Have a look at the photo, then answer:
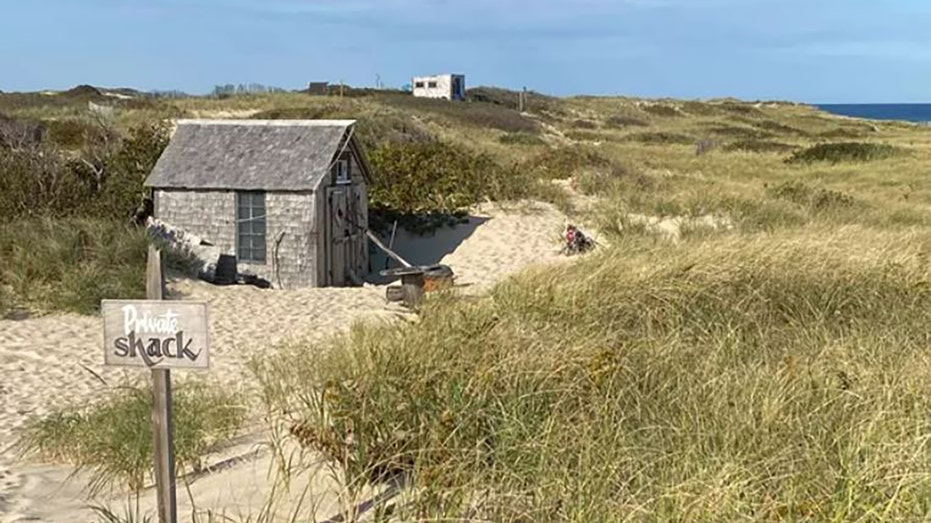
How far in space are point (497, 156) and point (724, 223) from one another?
11.7m

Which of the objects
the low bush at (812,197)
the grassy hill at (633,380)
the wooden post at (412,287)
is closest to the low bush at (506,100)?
the low bush at (812,197)

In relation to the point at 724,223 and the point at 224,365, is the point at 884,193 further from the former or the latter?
the point at 224,365

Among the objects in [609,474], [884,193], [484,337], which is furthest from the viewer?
[884,193]

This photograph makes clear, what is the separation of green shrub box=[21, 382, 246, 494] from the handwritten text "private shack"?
54.9 inches

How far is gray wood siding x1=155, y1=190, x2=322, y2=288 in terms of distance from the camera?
1481cm

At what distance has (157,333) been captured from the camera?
4.00m

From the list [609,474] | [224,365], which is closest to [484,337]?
[609,474]

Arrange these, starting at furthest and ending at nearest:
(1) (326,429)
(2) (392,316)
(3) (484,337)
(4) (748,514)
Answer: (2) (392,316) < (3) (484,337) < (1) (326,429) < (4) (748,514)

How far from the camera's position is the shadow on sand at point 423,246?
1773cm

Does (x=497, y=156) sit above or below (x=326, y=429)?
above

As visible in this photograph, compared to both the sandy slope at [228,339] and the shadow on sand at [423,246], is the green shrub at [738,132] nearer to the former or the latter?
the sandy slope at [228,339]

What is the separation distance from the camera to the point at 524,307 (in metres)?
7.72

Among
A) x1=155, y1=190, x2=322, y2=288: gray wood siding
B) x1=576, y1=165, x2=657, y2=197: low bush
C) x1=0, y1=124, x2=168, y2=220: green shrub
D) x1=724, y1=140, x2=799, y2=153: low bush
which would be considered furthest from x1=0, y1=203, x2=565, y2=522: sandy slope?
x1=724, y1=140, x2=799, y2=153: low bush

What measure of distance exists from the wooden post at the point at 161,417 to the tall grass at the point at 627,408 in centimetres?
86
